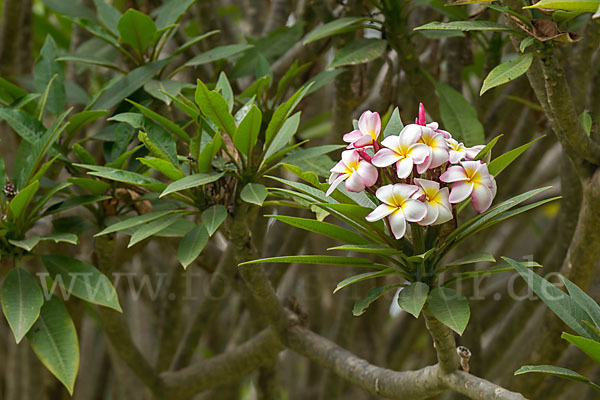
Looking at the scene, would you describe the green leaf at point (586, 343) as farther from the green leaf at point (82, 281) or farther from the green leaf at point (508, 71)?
the green leaf at point (82, 281)

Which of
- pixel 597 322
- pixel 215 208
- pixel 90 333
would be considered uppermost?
pixel 215 208

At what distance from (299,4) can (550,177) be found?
1.24 m

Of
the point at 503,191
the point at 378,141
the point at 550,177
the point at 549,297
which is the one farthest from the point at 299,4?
the point at 549,297

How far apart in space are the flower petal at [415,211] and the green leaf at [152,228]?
1.69 ft

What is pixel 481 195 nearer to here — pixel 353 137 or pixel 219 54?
pixel 353 137

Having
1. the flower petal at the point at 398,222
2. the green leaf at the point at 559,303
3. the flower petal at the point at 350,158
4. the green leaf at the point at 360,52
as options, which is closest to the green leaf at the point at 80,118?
the green leaf at the point at 360,52

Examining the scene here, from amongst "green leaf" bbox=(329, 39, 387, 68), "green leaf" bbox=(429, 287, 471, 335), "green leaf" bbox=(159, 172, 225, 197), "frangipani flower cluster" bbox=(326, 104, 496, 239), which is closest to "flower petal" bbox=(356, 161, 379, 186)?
"frangipani flower cluster" bbox=(326, 104, 496, 239)

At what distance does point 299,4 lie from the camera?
2.40 metres

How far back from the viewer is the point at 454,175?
935mm

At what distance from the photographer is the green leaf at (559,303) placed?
0.98 metres

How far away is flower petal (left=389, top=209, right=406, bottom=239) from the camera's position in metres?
0.93

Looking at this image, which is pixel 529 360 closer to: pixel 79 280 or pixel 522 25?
pixel 522 25

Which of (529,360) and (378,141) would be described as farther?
(529,360)

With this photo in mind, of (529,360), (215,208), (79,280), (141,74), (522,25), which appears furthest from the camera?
(529,360)
